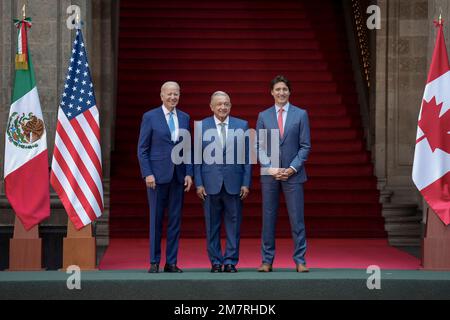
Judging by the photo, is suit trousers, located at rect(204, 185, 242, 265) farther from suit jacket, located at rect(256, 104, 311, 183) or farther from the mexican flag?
the mexican flag

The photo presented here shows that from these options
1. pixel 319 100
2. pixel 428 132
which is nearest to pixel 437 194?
pixel 428 132

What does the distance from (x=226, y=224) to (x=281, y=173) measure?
73cm

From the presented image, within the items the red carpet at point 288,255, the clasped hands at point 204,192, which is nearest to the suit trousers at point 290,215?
the clasped hands at point 204,192

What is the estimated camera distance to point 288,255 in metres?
12.1

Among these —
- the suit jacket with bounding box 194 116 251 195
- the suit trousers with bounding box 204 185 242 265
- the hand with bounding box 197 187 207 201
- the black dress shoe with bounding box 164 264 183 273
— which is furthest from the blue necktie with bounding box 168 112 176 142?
the black dress shoe with bounding box 164 264 183 273

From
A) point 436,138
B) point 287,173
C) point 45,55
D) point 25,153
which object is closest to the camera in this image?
point 287,173

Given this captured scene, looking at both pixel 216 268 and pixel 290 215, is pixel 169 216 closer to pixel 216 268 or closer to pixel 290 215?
pixel 216 268

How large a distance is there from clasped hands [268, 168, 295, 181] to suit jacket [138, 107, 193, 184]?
2.65ft

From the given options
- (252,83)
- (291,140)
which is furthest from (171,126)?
(252,83)

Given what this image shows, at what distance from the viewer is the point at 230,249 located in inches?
372

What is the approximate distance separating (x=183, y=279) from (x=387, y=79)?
7116 mm

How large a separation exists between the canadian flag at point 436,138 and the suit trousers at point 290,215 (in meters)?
1.29

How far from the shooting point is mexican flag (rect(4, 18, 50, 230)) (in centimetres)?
994
